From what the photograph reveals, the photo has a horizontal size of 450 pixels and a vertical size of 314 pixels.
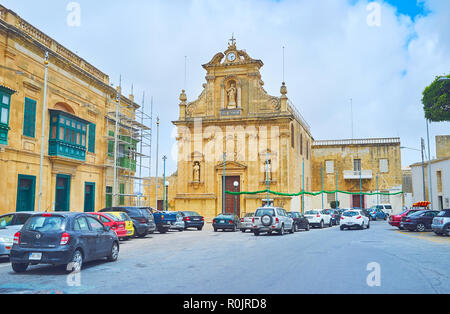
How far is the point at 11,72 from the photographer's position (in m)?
21.8

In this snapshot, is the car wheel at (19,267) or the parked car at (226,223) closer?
the car wheel at (19,267)

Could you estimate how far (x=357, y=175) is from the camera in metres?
57.1

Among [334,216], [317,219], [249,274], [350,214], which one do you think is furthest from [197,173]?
[249,274]

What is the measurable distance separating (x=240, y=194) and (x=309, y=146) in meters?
19.3

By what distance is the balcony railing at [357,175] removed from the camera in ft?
186

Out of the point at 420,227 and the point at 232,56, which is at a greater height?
the point at 232,56

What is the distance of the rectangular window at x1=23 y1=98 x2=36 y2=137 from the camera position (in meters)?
22.9

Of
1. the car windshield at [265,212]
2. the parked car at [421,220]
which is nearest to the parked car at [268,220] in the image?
the car windshield at [265,212]

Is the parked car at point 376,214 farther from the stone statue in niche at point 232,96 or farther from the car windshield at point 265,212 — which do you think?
the car windshield at point 265,212

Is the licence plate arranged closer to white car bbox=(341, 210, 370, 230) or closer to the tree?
white car bbox=(341, 210, 370, 230)

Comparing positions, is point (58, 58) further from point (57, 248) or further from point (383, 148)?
point (383, 148)

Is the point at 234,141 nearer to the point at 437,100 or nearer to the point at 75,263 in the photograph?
the point at 437,100

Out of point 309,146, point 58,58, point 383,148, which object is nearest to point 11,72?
point 58,58

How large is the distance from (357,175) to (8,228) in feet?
163
